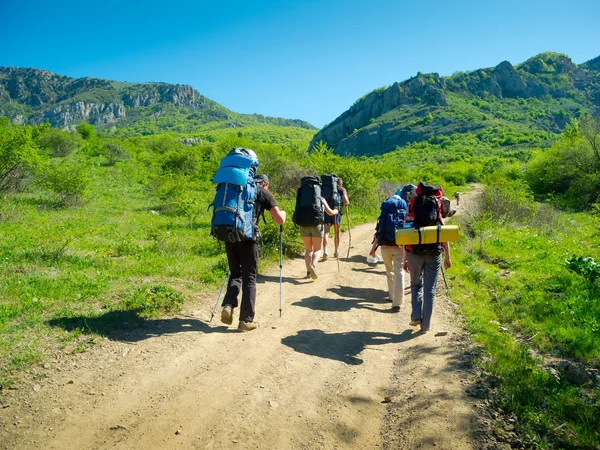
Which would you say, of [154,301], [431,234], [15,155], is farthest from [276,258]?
[15,155]

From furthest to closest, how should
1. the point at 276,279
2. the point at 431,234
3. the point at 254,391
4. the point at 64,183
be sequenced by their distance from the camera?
the point at 64,183 → the point at 276,279 → the point at 431,234 → the point at 254,391

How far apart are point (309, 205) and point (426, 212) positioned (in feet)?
10.4

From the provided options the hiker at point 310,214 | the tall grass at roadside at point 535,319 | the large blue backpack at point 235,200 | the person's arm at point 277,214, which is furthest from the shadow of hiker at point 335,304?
the large blue backpack at point 235,200

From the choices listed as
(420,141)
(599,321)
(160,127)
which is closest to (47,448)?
(599,321)

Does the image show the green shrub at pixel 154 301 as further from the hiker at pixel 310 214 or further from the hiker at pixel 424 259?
the hiker at pixel 424 259

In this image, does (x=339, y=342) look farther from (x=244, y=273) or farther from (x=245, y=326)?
(x=244, y=273)

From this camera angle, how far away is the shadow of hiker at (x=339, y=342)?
211 inches

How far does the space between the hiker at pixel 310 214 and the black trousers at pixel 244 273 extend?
283 centimetres

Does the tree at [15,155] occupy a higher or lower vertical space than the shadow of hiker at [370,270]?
higher

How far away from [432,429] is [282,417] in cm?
145

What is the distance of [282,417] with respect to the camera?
3848 millimetres

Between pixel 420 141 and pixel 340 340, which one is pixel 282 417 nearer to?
pixel 340 340

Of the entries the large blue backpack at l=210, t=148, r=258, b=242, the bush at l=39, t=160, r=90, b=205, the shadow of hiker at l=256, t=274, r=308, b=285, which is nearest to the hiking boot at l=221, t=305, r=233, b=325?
the large blue backpack at l=210, t=148, r=258, b=242

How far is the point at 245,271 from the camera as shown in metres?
5.80
